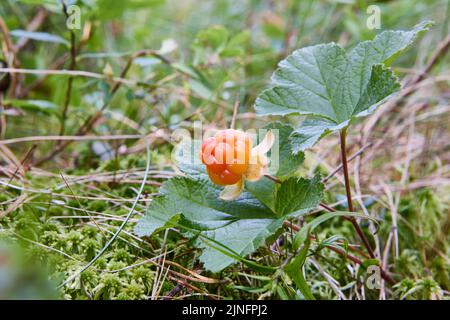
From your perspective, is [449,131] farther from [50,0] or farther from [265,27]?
[50,0]

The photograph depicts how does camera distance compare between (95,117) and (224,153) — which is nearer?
(224,153)

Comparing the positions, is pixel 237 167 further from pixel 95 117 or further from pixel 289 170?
pixel 95 117

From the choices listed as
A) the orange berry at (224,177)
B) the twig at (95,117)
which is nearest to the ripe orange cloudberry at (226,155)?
the orange berry at (224,177)

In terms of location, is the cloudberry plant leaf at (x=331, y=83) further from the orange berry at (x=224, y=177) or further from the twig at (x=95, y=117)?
the twig at (x=95, y=117)

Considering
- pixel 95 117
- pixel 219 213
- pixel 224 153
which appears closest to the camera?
pixel 224 153

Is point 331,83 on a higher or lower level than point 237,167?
higher

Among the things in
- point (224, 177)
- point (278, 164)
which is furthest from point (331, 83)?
point (224, 177)

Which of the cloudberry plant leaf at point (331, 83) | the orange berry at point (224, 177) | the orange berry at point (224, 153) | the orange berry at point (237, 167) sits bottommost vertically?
the orange berry at point (224, 177)

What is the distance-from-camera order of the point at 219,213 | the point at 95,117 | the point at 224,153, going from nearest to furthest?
the point at 224,153, the point at 219,213, the point at 95,117
